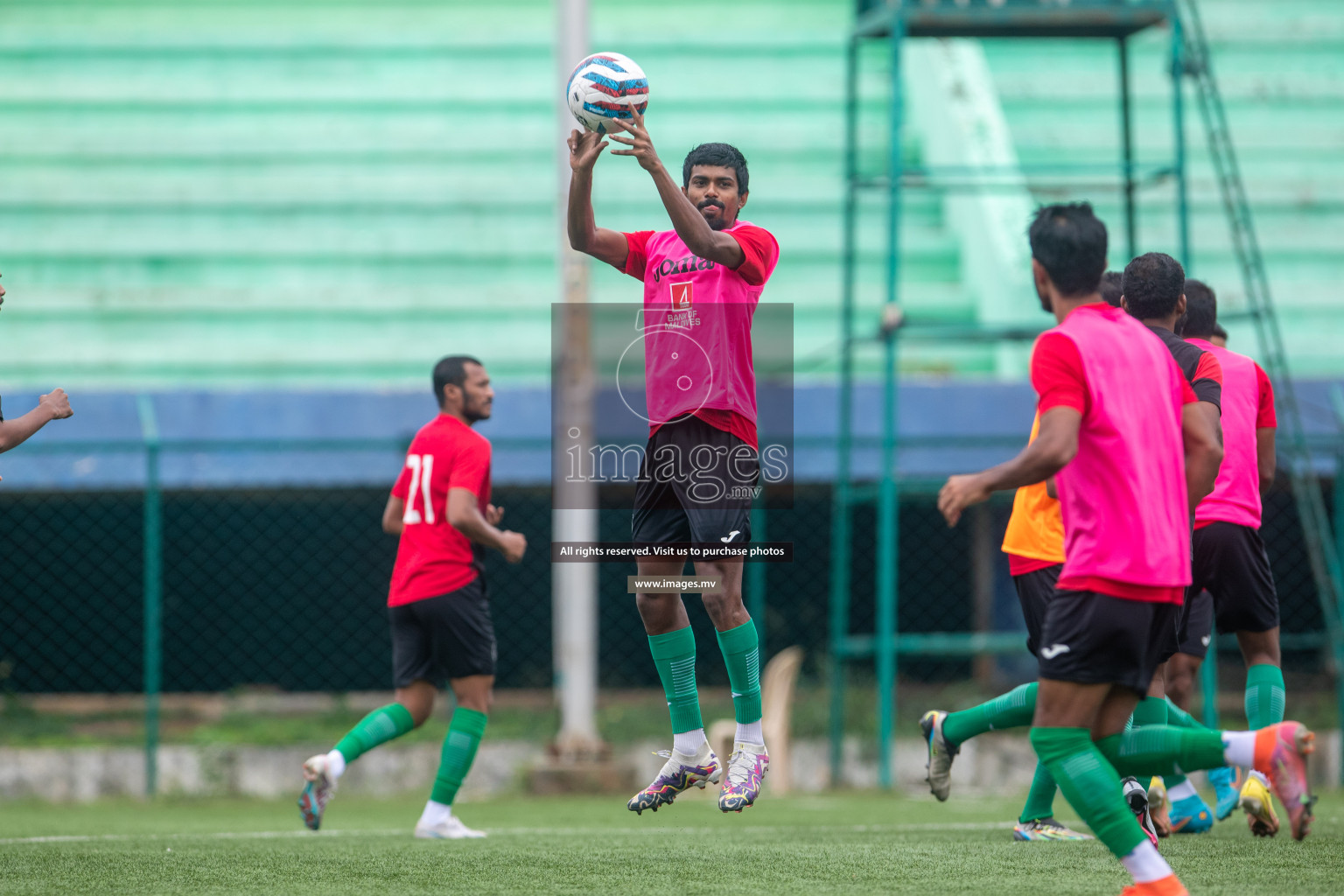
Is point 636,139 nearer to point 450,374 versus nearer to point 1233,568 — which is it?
point 450,374

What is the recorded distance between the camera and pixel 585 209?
5.10 meters

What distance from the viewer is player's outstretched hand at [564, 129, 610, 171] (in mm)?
4840

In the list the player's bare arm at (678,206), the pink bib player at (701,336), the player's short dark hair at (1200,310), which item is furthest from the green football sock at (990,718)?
the player's bare arm at (678,206)

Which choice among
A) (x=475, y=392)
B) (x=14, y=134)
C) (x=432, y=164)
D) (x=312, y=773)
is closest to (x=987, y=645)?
(x=475, y=392)

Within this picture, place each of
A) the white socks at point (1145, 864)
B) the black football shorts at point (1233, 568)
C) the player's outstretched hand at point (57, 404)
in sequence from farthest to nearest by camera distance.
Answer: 1. the black football shorts at point (1233, 568)
2. the player's outstretched hand at point (57, 404)
3. the white socks at point (1145, 864)

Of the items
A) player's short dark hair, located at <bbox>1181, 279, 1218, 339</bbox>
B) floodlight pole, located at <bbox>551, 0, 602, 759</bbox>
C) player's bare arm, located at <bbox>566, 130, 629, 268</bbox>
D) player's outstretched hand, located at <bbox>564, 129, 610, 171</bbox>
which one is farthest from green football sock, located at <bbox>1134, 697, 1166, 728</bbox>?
floodlight pole, located at <bbox>551, 0, 602, 759</bbox>

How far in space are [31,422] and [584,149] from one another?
227 cm

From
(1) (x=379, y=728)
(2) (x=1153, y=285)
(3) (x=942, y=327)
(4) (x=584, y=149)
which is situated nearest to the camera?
(4) (x=584, y=149)

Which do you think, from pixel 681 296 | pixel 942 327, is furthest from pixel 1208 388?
pixel 942 327

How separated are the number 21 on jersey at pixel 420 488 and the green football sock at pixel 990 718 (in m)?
2.67

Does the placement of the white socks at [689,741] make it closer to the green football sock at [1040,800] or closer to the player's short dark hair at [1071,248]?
the green football sock at [1040,800]

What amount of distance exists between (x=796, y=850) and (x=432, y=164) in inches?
354

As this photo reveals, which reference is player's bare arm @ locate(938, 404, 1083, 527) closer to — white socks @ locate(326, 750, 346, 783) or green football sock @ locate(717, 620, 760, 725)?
green football sock @ locate(717, 620, 760, 725)

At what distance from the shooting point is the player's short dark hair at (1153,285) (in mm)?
5238
